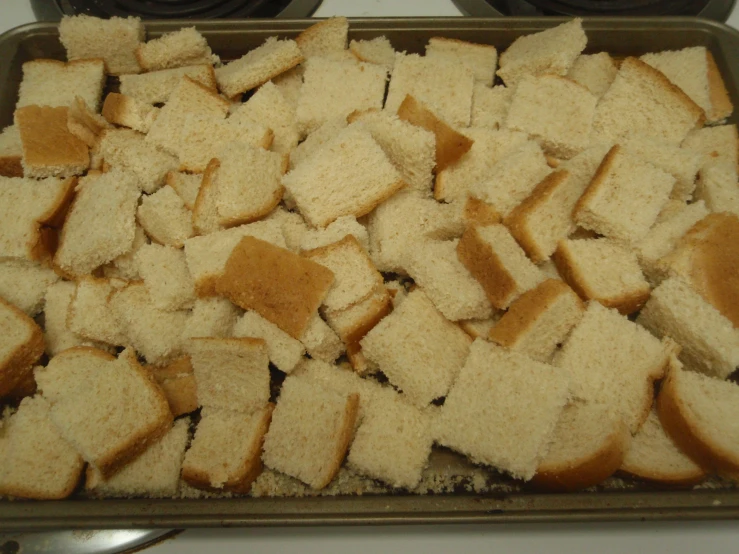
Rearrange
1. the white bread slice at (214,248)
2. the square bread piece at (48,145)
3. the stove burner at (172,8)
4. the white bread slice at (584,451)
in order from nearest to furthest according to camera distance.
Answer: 1. the white bread slice at (584,451)
2. the white bread slice at (214,248)
3. the square bread piece at (48,145)
4. the stove burner at (172,8)

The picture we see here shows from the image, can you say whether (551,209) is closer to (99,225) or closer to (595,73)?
(595,73)

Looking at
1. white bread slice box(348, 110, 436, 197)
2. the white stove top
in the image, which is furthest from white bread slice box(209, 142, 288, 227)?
the white stove top

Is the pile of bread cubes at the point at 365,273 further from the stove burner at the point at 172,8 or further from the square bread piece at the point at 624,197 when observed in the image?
the stove burner at the point at 172,8

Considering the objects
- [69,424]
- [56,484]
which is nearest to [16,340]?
[69,424]

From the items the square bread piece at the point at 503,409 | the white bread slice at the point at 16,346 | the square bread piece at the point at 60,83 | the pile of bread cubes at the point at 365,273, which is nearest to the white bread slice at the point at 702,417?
the pile of bread cubes at the point at 365,273

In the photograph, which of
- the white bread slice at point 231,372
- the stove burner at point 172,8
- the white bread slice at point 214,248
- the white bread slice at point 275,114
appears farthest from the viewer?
the stove burner at point 172,8

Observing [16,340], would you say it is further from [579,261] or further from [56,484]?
[579,261]

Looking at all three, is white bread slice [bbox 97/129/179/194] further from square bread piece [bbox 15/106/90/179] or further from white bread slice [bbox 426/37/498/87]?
white bread slice [bbox 426/37/498/87]
